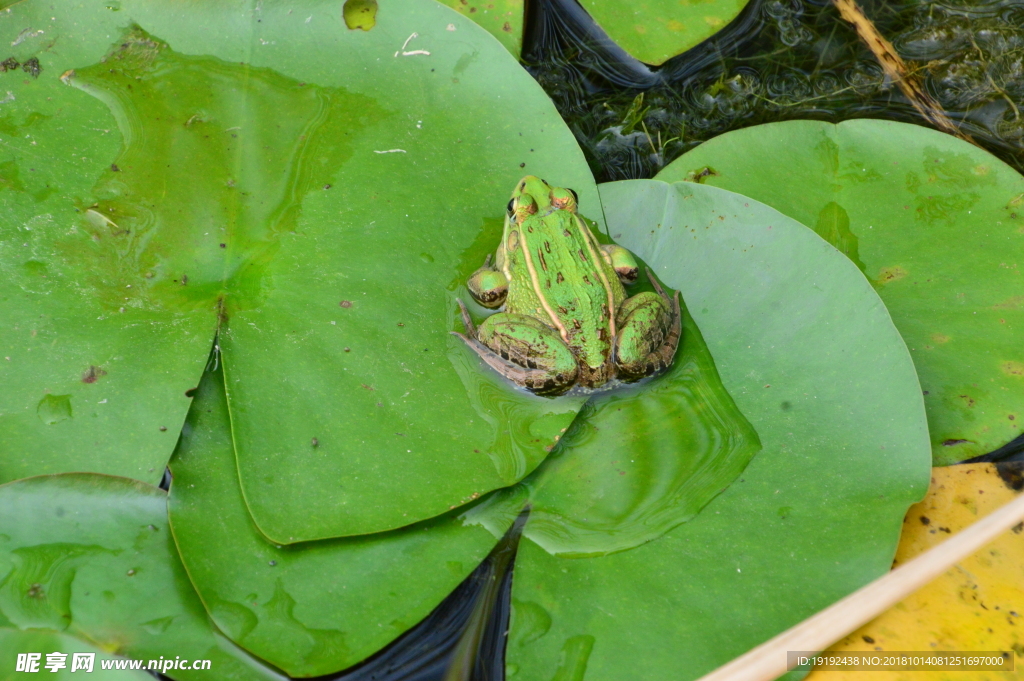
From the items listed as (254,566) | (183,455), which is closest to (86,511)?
(183,455)

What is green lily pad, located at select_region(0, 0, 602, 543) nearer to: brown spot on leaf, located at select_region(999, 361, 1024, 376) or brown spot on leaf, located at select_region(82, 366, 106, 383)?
brown spot on leaf, located at select_region(82, 366, 106, 383)

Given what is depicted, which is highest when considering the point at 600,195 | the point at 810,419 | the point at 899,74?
the point at 899,74

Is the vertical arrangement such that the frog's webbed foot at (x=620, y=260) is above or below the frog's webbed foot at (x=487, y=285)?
above

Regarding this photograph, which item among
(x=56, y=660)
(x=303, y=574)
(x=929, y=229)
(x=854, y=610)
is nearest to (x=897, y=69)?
(x=929, y=229)

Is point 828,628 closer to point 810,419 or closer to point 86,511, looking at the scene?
point 810,419

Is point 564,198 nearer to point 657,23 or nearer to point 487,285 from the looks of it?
point 487,285

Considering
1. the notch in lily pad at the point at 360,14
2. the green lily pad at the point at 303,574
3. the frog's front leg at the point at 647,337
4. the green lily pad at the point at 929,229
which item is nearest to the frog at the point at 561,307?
the frog's front leg at the point at 647,337

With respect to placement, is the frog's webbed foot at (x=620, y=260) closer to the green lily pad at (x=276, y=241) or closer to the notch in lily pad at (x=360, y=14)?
the green lily pad at (x=276, y=241)
